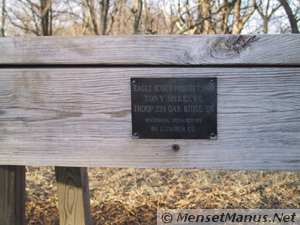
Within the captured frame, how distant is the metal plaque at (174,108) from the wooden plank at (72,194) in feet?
2.36

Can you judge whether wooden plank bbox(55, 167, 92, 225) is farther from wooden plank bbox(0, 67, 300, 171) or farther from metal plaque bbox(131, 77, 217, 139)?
metal plaque bbox(131, 77, 217, 139)

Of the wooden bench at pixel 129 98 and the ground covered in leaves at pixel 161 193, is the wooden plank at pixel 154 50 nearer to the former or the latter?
the wooden bench at pixel 129 98

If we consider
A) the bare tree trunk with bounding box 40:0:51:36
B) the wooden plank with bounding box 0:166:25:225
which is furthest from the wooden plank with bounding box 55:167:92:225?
the bare tree trunk with bounding box 40:0:51:36

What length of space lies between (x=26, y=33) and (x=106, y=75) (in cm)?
628

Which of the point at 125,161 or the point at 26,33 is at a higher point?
the point at 26,33

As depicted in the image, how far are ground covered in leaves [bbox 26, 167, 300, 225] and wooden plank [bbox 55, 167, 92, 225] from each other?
0.88 metres

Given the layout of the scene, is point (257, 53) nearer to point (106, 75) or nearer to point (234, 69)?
point (234, 69)

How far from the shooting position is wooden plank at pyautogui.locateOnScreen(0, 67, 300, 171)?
1197 mm

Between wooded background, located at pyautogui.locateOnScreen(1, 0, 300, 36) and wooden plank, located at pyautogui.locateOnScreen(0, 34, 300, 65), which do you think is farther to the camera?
wooded background, located at pyautogui.locateOnScreen(1, 0, 300, 36)

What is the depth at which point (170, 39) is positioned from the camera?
1.21 meters

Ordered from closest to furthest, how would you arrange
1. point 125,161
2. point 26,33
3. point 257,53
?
1. point 257,53
2. point 125,161
3. point 26,33

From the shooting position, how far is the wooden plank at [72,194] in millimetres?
1797

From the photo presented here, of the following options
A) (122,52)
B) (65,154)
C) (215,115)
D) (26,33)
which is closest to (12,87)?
(65,154)

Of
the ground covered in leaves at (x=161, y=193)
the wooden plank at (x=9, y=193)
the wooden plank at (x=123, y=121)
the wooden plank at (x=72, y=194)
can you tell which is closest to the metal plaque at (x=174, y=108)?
the wooden plank at (x=123, y=121)
